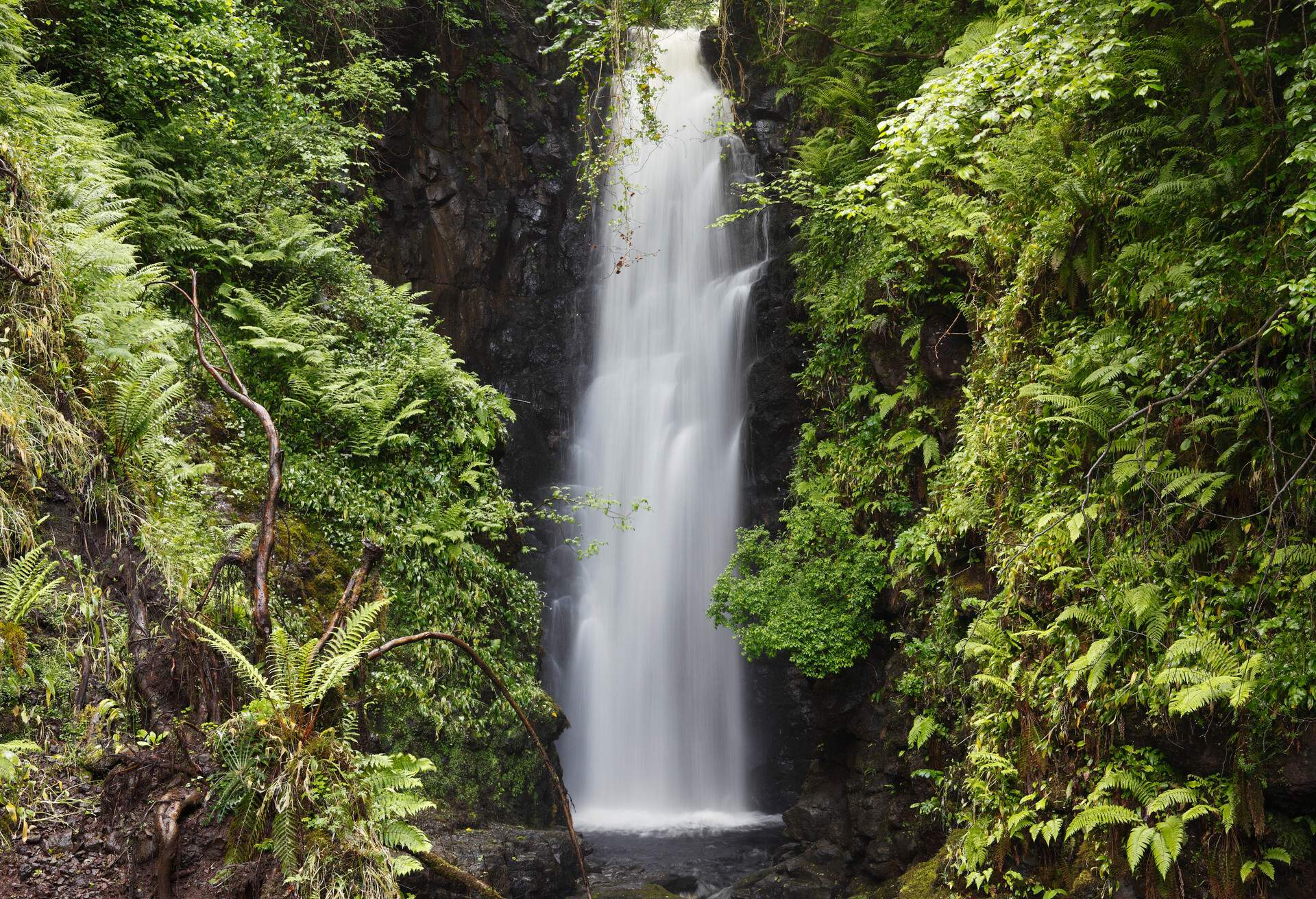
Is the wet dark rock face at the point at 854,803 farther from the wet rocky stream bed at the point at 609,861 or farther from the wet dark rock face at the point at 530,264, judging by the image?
the wet dark rock face at the point at 530,264

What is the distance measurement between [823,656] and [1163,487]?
5.24m

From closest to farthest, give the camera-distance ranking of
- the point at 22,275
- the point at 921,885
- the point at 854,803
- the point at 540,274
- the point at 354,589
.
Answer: the point at 354,589 → the point at 22,275 → the point at 921,885 → the point at 854,803 → the point at 540,274

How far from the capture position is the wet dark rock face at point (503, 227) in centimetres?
1595

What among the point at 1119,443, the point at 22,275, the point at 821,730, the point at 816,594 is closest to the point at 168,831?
the point at 22,275

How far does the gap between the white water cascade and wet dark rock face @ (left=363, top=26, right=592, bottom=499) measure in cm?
84

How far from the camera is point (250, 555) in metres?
4.63

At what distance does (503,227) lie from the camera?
17.5 meters

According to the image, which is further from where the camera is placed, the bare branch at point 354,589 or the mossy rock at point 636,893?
the mossy rock at point 636,893

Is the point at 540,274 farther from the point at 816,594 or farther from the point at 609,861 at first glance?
the point at 609,861

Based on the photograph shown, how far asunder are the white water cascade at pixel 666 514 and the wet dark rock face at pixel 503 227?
0.84 m

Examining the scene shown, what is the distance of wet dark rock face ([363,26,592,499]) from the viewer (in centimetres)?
1595

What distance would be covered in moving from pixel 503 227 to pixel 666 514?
23.4 feet

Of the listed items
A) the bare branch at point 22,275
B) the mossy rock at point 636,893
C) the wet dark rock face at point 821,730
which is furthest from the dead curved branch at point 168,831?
the mossy rock at point 636,893

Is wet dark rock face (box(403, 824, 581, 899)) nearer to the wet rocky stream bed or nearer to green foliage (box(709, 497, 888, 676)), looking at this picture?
the wet rocky stream bed
